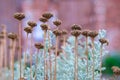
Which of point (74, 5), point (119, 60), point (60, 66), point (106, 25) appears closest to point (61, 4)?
point (74, 5)

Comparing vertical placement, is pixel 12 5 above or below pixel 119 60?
above

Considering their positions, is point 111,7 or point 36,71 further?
point 111,7

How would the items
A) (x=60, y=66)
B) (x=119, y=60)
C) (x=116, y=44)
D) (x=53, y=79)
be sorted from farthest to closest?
(x=116, y=44), (x=119, y=60), (x=60, y=66), (x=53, y=79)

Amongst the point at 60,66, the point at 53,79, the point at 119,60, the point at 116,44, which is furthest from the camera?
the point at 116,44

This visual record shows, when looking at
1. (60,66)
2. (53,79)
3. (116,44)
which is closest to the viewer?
(53,79)

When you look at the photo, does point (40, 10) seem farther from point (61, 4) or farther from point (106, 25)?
point (106, 25)

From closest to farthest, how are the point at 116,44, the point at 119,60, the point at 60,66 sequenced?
the point at 60,66 → the point at 119,60 → the point at 116,44

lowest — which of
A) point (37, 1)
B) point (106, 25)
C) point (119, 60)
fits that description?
point (119, 60)

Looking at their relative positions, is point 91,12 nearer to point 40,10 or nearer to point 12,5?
point 40,10

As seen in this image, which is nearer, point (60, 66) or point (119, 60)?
point (60, 66)

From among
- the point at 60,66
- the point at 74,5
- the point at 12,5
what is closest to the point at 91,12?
the point at 74,5
